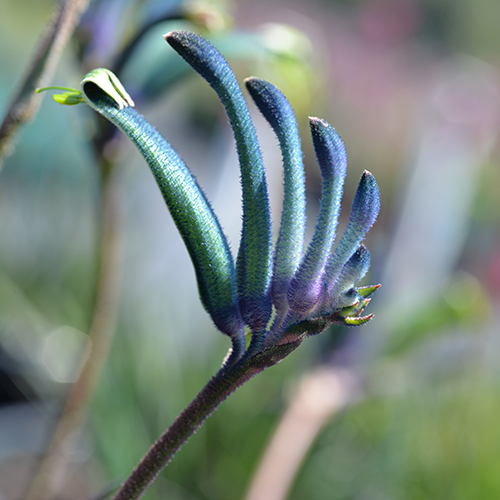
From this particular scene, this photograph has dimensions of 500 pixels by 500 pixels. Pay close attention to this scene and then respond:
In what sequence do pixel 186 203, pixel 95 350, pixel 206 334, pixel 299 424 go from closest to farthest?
pixel 186 203 < pixel 95 350 < pixel 299 424 < pixel 206 334

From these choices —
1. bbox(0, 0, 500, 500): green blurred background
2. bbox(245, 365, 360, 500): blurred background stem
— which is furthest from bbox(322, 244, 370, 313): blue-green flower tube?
bbox(245, 365, 360, 500): blurred background stem

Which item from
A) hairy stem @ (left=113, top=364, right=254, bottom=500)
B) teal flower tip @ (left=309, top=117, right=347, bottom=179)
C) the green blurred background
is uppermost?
teal flower tip @ (left=309, top=117, right=347, bottom=179)

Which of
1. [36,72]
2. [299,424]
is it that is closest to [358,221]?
[36,72]

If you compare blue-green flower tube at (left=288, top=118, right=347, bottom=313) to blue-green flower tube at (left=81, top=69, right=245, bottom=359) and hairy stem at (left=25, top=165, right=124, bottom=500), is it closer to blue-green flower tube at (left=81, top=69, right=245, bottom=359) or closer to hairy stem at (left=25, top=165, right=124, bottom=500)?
blue-green flower tube at (left=81, top=69, right=245, bottom=359)

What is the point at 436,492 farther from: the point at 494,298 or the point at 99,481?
the point at 494,298

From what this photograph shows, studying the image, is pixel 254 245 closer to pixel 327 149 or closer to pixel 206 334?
pixel 327 149

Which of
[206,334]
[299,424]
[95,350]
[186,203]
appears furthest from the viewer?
[206,334]
